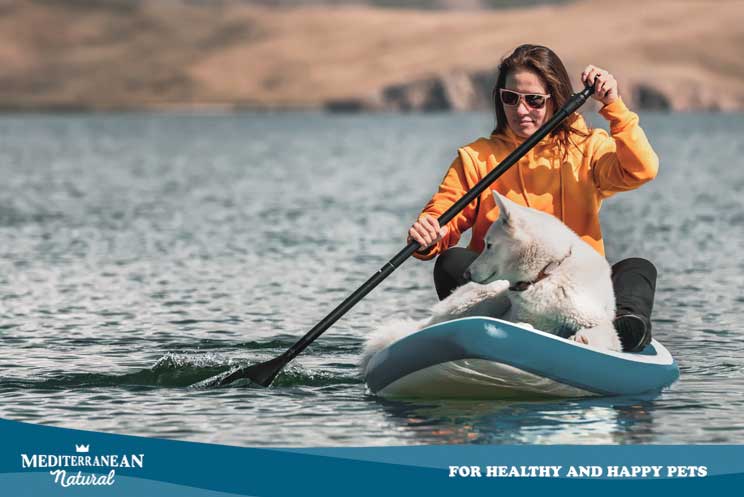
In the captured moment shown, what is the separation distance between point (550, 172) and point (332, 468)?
303cm

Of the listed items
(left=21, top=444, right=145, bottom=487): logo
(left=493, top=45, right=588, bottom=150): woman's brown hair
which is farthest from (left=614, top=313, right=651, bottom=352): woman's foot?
(left=21, top=444, right=145, bottom=487): logo

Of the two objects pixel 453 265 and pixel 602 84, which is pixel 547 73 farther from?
pixel 453 265

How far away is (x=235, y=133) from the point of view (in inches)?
4515

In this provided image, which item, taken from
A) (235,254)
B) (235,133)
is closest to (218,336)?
(235,254)

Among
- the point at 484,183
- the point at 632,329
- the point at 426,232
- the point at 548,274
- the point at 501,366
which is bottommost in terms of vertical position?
the point at 501,366

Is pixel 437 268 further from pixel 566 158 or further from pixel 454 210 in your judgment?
pixel 566 158

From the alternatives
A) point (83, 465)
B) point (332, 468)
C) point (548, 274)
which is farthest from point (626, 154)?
point (83, 465)

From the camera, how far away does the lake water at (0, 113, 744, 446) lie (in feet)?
33.5

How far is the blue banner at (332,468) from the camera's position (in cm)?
839

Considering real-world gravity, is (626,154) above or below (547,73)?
below

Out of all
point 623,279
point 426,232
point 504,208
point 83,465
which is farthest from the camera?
point 623,279

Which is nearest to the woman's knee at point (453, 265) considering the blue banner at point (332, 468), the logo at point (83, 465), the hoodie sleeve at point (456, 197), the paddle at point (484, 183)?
the hoodie sleeve at point (456, 197)

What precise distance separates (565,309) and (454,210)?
1242 mm

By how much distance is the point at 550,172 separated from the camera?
10430 mm
